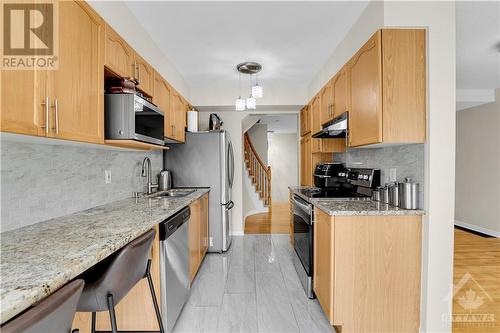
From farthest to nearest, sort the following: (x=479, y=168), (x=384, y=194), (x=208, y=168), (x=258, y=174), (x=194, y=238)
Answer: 1. (x=258, y=174)
2. (x=479, y=168)
3. (x=208, y=168)
4. (x=194, y=238)
5. (x=384, y=194)

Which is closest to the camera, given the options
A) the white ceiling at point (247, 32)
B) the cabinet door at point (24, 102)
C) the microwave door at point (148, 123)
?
the cabinet door at point (24, 102)

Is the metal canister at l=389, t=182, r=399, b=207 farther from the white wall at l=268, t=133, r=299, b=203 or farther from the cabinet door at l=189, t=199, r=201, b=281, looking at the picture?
the white wall at l=268, t=133, r=299, b=203

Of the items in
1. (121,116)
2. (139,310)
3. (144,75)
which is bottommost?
(139,310)

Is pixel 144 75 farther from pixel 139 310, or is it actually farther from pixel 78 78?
pixel 139 310

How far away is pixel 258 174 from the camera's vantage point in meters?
6.19

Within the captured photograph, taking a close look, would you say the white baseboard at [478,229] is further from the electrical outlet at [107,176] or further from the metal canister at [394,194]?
the electrical outlet at [107,176]

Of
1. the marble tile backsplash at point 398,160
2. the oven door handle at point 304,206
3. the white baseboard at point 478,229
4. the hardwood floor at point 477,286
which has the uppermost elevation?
the marble tile backsplash at point 398,160

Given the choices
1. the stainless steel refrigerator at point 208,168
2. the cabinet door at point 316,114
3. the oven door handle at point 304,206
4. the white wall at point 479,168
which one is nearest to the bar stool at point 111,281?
the oven door handle at point 304,206

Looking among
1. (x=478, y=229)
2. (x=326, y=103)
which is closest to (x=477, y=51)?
(x=326, y=103)

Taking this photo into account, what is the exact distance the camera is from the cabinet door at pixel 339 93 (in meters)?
2.32

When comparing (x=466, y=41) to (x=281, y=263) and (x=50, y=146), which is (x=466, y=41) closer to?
(x=281, y=263)

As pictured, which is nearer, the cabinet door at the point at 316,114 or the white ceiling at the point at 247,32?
the white ceiling at the point at 247,32

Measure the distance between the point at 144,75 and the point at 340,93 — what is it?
1.91m

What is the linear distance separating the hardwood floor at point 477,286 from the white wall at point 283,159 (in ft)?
18.8
